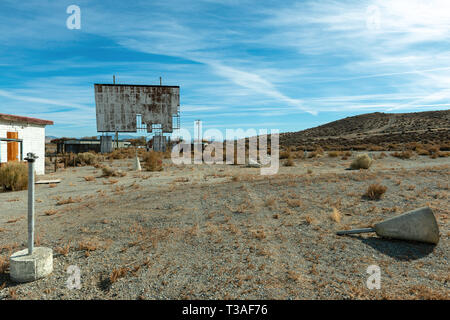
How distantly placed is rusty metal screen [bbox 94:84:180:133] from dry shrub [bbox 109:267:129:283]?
33843mm

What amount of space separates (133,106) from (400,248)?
35828 millimetres

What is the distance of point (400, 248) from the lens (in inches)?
209

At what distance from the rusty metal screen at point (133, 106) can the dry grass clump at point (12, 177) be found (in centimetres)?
2458

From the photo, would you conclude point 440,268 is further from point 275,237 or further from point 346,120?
point 346,120

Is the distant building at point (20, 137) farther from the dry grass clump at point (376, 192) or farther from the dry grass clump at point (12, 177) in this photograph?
the dry grass clump at point (376, 192)

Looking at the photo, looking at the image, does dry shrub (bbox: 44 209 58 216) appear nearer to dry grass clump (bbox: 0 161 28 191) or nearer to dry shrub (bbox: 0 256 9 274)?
dry shrub (bbox: 0 256 9 274)

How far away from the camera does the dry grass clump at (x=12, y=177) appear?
12.0 meters

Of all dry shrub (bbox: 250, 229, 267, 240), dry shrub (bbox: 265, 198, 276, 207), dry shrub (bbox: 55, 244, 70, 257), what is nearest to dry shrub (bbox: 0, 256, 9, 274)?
dry shrub (bbox: 55, 244, 70, 257)

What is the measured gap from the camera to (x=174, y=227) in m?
6.61

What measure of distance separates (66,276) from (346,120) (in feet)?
343

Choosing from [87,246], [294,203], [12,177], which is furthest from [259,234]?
[12,177]

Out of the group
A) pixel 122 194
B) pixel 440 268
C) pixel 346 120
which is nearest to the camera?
pixel 440 268
